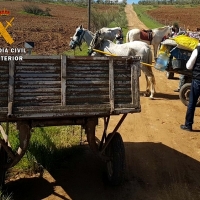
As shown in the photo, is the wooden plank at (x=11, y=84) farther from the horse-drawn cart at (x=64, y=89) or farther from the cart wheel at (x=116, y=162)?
the cart wheel at (x=116, y=162)

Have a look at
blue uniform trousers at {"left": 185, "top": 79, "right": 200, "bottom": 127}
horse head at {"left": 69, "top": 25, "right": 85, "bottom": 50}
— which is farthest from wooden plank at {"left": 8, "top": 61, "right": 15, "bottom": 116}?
horse head at {"left": 69, "top": 25, "right": 85, "bottom": 50}

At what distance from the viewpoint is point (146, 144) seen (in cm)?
640

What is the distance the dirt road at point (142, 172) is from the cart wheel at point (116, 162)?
20 centimetres

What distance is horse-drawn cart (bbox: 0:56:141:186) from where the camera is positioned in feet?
12.2

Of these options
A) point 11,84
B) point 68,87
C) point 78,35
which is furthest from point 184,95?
point 11,84

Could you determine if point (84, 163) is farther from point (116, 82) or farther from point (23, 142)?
point (116, 82)

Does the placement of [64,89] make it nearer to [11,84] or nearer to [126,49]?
[11,84]

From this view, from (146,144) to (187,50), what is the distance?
324 centimetres

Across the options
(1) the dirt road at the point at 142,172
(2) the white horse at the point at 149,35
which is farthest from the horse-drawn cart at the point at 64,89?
(2) the white horse at the point at 149,35

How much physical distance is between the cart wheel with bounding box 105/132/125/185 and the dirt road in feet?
0.64

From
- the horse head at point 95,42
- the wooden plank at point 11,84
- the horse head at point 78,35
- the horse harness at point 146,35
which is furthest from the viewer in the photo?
the horse harness at point 146,35

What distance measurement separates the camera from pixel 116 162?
465 cm

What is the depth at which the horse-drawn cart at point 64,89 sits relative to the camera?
12.2 feet

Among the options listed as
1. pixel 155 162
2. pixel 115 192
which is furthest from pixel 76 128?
pixel 115 192
